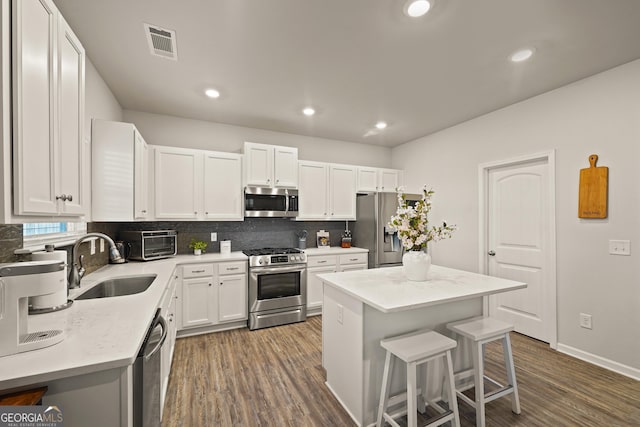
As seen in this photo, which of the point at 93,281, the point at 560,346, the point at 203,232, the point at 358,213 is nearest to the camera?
the point at 93,281

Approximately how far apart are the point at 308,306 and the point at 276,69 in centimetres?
298

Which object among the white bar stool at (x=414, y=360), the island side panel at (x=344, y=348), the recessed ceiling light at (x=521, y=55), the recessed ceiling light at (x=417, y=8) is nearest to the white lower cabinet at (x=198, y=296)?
the island side panel at (x=344, y=348)

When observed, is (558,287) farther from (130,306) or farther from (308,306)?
(130,306)

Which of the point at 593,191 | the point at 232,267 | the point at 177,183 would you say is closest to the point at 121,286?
the point at 232,267

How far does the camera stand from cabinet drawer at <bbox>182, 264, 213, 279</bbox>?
3182 mm

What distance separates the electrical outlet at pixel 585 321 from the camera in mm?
2658

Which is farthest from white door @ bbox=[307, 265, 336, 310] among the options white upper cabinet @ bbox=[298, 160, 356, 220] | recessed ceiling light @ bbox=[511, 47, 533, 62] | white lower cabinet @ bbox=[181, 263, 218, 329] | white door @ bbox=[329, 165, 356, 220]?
recessed ceiling light @ bbox=[511, 47, 533, 62]

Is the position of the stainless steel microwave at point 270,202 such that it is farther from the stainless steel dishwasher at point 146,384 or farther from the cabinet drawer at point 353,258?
the stainless steel dishwasher at point 146,384

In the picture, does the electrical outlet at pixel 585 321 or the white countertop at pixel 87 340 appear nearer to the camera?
the white countertop at pixel 87 340

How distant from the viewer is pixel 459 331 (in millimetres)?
1911

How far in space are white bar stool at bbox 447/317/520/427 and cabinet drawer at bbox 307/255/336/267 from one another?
7.06 ft

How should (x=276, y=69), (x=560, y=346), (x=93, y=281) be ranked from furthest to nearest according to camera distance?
1. (x=560, y=346)
2. (x=276, y=69)
3. (x=93, y=281)

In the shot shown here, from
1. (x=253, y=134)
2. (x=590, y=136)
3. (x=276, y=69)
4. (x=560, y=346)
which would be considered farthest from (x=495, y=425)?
(x=253, y=134)

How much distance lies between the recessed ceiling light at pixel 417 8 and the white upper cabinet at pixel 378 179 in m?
2.84
